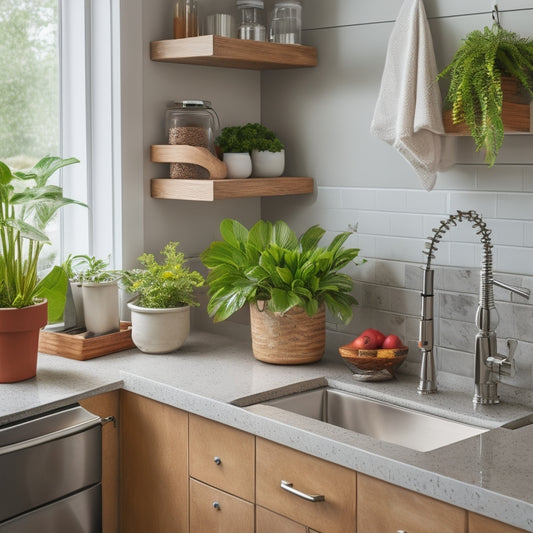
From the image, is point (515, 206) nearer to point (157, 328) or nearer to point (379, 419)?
point (379, 419)

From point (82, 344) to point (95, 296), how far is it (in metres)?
0.17

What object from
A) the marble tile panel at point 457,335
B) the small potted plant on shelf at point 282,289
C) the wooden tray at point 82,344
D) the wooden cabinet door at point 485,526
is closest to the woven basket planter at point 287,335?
the small potted plant on shelf at point 282,289

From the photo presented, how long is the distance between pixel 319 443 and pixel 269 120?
57.9 inches

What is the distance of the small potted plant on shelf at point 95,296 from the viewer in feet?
9.12

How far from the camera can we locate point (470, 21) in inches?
96.7

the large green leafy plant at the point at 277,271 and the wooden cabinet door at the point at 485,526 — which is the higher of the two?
the large green leafy plant at the point at 277,271

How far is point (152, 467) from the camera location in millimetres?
2475

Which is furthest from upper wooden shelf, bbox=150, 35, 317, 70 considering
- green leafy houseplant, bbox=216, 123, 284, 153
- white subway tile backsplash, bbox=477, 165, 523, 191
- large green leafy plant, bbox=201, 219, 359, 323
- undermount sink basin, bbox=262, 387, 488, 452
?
undermount sink basin, bbox=262, 387, 488, 452

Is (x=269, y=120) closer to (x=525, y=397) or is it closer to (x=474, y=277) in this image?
(x=474, y=277)

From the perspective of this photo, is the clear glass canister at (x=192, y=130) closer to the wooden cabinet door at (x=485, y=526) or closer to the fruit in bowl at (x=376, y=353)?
the fruit in bowl at (x=376, y=353)

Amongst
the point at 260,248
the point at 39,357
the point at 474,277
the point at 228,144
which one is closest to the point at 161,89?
the point at 228,144

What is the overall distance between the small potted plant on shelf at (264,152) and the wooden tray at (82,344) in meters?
0.69

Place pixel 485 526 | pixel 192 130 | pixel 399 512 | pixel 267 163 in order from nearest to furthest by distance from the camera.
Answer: pixel 485 526, pixel 399 512, pixel 192 130, pixel 267 163

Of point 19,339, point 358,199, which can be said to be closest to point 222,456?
point 19,339
